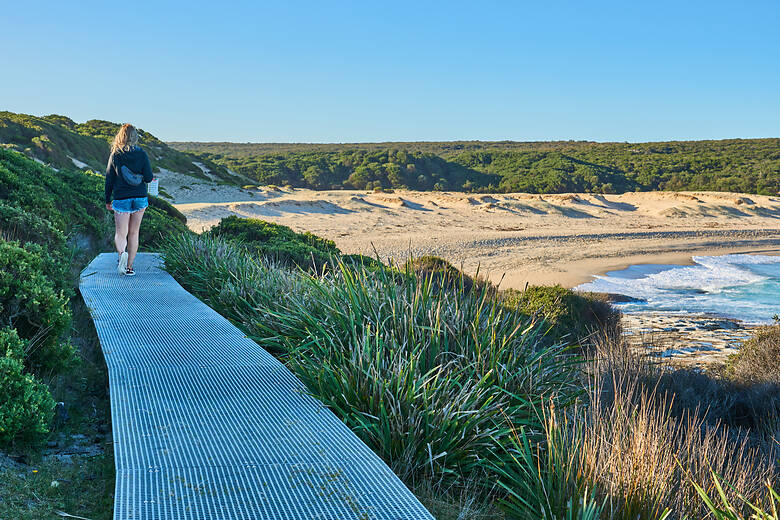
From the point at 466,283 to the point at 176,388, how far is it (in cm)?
934

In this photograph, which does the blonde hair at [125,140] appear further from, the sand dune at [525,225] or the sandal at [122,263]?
the sand dune at [525,225]

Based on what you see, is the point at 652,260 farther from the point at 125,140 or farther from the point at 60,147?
the point at 60,147

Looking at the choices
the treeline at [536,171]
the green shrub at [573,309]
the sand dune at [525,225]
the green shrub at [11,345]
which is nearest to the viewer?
the green shrub at [11,345]

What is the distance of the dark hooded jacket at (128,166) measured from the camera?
700 centimetres

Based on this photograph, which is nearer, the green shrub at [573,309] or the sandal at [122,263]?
the sandal at [122,263]

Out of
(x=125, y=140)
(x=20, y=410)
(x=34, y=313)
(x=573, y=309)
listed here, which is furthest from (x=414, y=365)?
(x=573, y=309)

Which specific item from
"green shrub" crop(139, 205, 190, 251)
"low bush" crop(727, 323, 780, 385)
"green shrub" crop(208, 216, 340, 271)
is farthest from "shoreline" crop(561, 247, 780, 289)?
"green shrub" crop(139, 205, 190, 251)

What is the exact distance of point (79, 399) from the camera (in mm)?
3941

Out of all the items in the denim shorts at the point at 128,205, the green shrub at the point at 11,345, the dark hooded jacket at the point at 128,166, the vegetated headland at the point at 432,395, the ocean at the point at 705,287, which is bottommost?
the ocean at the point at 705,287

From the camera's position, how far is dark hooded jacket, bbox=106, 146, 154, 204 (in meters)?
7.00

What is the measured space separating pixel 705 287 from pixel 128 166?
52.8 ft

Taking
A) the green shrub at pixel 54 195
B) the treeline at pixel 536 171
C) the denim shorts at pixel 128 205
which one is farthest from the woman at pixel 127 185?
the treeline at pixel 536 171

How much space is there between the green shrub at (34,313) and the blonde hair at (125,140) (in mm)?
2845

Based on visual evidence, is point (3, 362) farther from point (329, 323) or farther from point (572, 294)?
point (572, 294)
